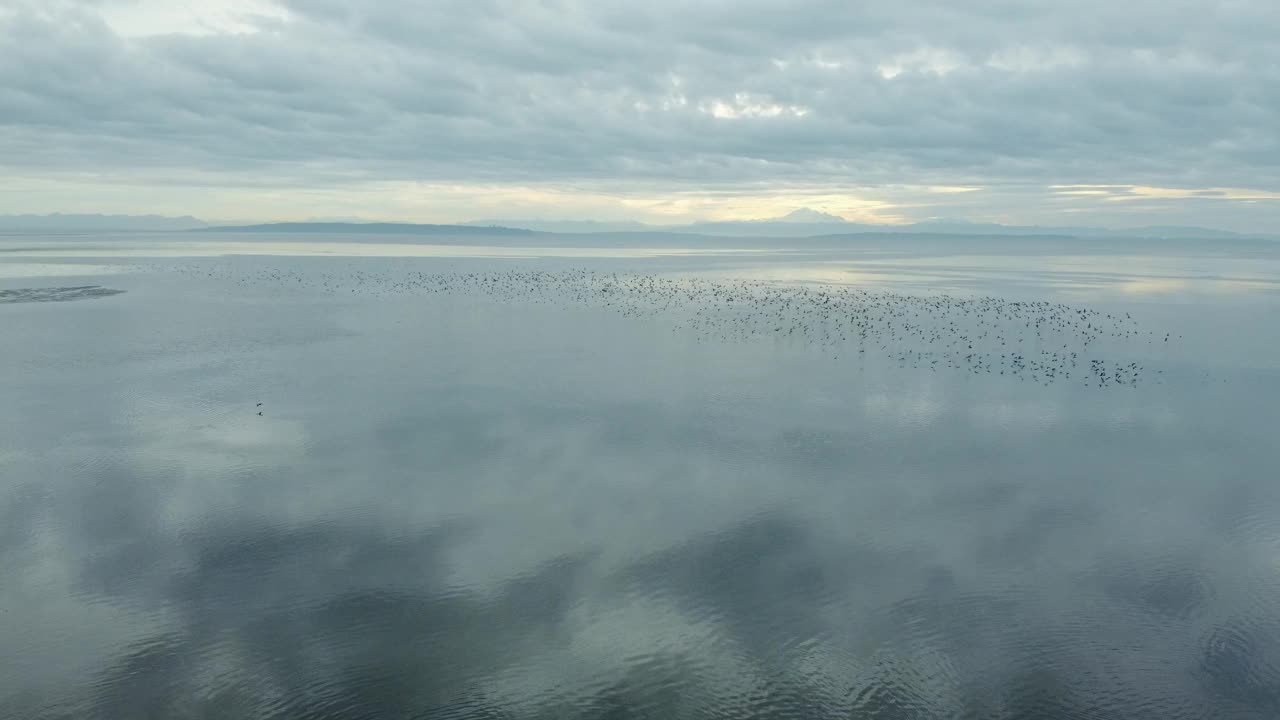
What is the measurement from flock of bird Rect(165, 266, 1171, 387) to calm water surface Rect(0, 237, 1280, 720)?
1.68 meters

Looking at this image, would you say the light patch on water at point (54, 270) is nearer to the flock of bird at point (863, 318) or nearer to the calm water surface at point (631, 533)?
the flock of bird at point (863, 318)

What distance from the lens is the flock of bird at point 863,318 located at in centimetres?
7144

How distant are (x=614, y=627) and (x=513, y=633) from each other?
10.2 feet

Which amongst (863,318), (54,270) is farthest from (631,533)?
(54,270)

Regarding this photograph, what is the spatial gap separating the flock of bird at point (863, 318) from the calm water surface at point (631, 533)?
168 cm

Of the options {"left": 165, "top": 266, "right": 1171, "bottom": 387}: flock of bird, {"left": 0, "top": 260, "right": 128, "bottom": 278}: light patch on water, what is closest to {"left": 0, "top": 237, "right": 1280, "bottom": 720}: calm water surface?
{"left": 165, "top": 266, "right": 1171, "bottom": 387}: flock of bird

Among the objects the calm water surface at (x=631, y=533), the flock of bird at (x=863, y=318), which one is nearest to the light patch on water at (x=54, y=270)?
the flock of bird at (x=863, y=318)

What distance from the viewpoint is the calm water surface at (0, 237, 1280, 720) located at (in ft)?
79.0

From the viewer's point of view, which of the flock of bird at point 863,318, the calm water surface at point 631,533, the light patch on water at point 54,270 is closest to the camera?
the calm water surface at point 631,533

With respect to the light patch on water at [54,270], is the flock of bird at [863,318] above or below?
above

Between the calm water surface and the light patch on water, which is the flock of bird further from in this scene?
the light patch on water

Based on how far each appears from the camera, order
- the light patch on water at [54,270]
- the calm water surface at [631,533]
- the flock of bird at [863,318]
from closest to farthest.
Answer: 1. the calm water surface at [631,533]
2. the flock of bird at [863,318]
3. the light patch on water at [54,270]

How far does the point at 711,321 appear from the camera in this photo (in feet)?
307

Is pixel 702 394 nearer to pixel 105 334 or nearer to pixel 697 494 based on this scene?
pixel 697 494
